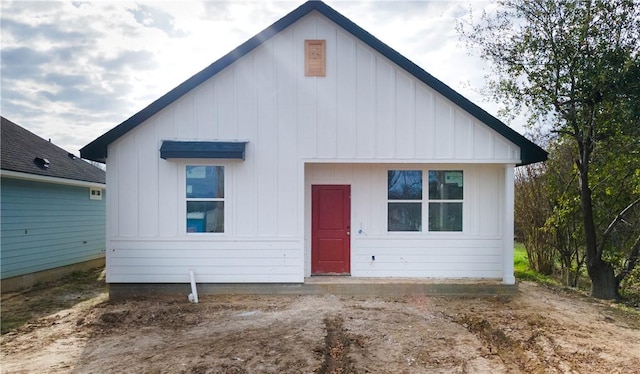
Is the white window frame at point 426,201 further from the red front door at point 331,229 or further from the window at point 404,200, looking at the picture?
the red front door at point 331,229

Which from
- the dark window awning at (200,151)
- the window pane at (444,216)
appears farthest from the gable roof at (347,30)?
the window pane at (444,216)

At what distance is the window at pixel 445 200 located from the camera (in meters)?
8.33

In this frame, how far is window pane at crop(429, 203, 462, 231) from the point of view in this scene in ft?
27.3

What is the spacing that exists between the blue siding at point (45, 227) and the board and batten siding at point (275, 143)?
3.10 meters

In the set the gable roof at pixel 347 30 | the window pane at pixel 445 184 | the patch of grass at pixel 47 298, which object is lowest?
the patch of grass at pixel 47 298

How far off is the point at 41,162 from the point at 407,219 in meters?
9.61

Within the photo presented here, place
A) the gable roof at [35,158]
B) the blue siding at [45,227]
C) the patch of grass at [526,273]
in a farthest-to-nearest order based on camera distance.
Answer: the patch of grass at [526,273], the gable roof at [35,158], the blue siding at [45,227]

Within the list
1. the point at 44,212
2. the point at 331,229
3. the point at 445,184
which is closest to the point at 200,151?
the point at 331,229

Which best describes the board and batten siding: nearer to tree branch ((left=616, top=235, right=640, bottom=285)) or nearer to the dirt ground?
the dirt ground

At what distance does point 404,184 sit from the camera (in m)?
8.44

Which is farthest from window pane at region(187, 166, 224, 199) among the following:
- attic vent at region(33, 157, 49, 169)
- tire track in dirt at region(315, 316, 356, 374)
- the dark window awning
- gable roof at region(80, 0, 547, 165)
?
attic vent at region(33, 157, 49, 169)

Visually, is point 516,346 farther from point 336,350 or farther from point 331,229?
point 331,229

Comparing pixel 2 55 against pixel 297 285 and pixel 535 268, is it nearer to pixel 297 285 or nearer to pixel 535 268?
pixel 297 285

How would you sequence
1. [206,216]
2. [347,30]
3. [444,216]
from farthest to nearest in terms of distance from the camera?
1. [444,216]
2. [206,216]
3. [347,30]
